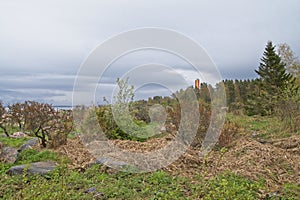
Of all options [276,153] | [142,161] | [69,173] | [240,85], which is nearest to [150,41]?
[142,161]

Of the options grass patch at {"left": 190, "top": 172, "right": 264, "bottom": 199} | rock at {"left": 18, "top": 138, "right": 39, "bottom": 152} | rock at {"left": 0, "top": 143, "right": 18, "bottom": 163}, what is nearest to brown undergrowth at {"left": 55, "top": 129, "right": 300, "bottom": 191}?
grass patch at {"left": 190, "top": 172, "right": 264, "bottom": 199}

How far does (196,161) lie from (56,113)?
3.67 m

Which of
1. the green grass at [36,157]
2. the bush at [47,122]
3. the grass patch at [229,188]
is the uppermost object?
the bush at [47,122]

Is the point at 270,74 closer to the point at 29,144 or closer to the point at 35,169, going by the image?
the point at 29,144

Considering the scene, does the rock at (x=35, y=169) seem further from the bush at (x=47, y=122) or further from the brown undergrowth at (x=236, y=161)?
the bush at (x=47, y=122)

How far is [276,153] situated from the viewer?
228 inches

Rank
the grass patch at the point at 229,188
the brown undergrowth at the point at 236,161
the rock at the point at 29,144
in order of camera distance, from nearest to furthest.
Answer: the grass patch at the point at 229,188 < the brown undergrowth at the point at 236,161 < the rock at the point at 29,144

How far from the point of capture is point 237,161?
5199mm

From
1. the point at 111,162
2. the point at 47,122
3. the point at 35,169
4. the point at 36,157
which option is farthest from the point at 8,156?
the point at 111,162

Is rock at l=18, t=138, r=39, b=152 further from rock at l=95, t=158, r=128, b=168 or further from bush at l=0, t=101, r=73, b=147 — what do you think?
rock at l=95, t=158, r=128, b=168

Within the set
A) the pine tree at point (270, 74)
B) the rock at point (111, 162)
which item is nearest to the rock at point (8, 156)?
the rock at point (111, 162)

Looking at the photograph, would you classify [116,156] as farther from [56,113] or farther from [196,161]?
[56,113]

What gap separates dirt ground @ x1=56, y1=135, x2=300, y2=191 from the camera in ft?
15.2

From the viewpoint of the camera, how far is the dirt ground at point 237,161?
4.62 meters
